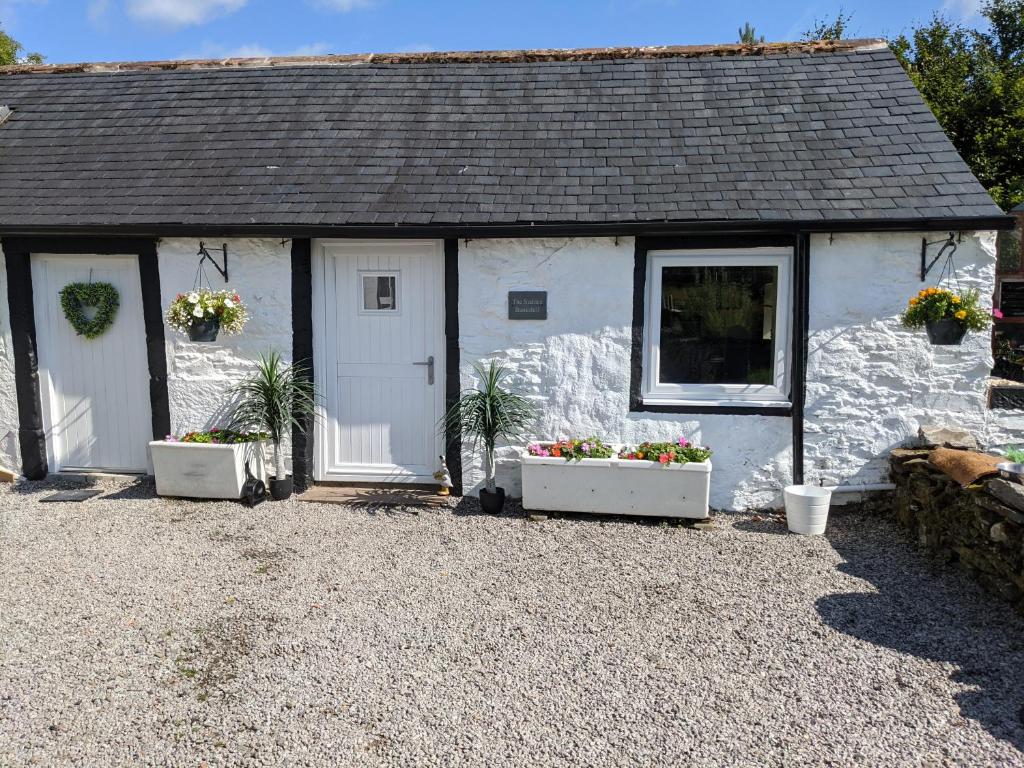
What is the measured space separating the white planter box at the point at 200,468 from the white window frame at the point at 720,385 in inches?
136

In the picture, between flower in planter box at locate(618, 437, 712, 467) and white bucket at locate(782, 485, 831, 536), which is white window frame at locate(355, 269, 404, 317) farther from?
white bucket at locate(782, 485, 831, 536)

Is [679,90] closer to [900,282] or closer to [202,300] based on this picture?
[900,282]

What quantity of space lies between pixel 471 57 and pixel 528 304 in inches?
141

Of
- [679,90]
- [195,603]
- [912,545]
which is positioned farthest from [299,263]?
[912,545]

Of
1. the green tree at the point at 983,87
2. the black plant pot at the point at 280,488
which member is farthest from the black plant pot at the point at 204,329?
the green tree at the point at 983,87

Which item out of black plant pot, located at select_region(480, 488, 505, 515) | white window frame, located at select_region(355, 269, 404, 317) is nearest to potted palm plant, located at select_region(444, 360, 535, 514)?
black plant pot, located at select_region(480, 488, 505, 515)

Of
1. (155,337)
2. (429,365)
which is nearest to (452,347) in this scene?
(429,365)

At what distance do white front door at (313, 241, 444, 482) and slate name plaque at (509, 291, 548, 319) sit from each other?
683 mm

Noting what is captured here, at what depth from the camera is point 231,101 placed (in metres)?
7.88

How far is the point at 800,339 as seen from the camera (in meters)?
6.05

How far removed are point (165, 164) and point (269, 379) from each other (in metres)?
2.50

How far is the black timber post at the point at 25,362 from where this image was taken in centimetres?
680

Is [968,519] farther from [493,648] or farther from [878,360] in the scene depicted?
[493,648]

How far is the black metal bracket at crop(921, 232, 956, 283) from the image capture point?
5.83m
